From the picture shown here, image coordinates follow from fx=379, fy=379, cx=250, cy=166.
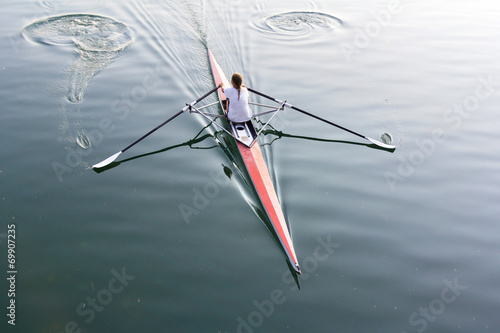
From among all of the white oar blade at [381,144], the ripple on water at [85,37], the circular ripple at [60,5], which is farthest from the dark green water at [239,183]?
the circular ripple at [60,5]

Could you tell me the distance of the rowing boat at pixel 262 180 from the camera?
6.87 meters

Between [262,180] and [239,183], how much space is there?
22.5 inches

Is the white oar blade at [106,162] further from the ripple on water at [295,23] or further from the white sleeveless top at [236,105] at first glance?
the ripple on water at [295,23]

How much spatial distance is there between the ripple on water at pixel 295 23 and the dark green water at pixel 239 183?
0.22m

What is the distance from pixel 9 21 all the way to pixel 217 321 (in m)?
14.1

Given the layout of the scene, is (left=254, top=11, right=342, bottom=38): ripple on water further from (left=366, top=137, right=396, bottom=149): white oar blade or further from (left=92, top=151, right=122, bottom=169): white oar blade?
(left=92, top=151, right=122, bottom=169): white oar blade

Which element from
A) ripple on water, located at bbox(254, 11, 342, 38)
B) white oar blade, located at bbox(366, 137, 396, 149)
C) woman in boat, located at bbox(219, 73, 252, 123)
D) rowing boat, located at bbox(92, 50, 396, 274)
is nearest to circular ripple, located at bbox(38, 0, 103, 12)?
ripple on water, located at bbox(254, 11, 342, 38)

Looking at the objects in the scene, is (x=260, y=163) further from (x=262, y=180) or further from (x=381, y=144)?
(x=381, y=144)

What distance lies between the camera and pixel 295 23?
15469 mm

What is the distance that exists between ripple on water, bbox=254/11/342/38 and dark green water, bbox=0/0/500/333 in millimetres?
224

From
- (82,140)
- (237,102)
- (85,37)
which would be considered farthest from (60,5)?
(237,102)

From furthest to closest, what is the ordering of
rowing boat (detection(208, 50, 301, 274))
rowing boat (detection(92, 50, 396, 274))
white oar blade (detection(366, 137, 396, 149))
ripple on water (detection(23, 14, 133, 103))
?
ripple on water (detection(23, 14, 133, 103)), white oar blade (detection(366, 137, 396, 149)), rowing boat (detection(92, 50, 396, 274)), rowing boat (detection(208, 50, 301, 274))

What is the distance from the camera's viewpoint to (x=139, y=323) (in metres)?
5.63

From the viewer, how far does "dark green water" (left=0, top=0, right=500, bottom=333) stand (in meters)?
6.02
